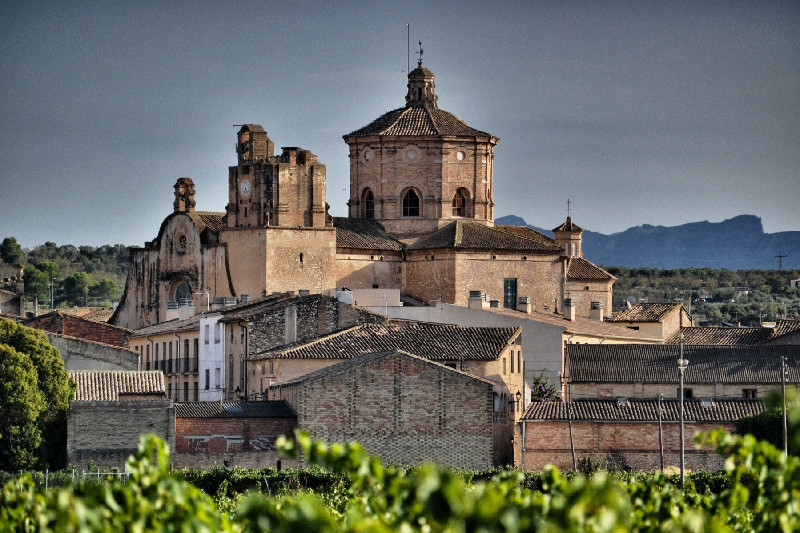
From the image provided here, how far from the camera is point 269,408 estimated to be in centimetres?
4672

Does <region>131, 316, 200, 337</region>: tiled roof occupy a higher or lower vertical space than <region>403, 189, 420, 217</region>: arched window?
lower

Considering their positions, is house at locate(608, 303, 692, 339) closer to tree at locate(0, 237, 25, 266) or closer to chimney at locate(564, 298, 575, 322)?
chimney at locate(564, 298, 575, 322)

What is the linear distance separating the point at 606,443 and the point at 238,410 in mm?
9817

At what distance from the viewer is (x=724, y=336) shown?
73438 mm

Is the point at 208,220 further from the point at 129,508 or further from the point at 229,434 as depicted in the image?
the point at 129,508

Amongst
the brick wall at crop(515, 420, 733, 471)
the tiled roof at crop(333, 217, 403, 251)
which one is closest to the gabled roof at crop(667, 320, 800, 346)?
the tiled roof at crop(333, 217, 403, 251)

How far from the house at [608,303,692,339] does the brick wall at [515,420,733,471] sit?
2669 cm

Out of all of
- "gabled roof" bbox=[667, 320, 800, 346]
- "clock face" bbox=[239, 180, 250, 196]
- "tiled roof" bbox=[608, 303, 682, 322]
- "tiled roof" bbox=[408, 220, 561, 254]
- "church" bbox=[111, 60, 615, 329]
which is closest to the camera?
"church" bbox=[111, 60, 615, 329]

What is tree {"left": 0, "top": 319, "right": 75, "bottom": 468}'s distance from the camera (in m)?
45.3

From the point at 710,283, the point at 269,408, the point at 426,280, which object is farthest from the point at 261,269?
the point at 710,283

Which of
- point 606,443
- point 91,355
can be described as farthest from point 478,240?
point 606,443

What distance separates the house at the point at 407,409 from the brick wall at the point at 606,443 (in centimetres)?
263

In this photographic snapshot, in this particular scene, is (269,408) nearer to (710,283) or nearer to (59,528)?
(59,528)

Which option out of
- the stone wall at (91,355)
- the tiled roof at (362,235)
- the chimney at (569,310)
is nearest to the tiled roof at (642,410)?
the stone wall at (91,355)
